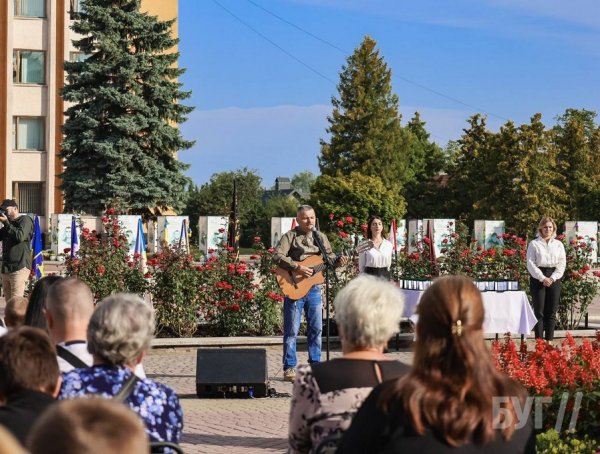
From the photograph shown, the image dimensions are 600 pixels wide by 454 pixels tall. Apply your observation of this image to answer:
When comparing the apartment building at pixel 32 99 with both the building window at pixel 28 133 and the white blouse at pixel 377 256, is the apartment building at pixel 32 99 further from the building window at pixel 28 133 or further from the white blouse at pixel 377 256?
the white blouse at pixel 377 256

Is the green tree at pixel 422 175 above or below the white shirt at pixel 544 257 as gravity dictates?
above

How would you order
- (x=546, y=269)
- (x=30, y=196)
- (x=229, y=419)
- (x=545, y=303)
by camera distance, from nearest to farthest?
1. (x=229, y=419)
2. (x=546, y=269)
3. (x=545, y=303)
4. (x=30, y=196)

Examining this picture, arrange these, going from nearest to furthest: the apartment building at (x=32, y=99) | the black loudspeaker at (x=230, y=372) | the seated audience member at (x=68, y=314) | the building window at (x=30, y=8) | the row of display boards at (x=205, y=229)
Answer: the seated audience member at (x=68, y=314) < the black loudspeaker at (x=230, y=372) < the row of display boards at (x=205, y=229) < the apartment building at (x=32, y=99) < the building window at (x=30, y=8)

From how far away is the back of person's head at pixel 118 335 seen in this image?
3949 mm

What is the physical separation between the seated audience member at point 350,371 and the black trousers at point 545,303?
33.5ft

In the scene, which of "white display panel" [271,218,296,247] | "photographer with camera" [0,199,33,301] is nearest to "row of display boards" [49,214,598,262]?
"white display panel" [271,218,296,247]

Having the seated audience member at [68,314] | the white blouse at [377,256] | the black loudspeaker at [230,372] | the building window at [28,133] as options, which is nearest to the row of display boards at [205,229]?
the building window at [28,133]

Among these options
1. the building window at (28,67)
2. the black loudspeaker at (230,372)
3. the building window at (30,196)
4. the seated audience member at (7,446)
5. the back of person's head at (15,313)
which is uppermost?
the building window at (28,67)

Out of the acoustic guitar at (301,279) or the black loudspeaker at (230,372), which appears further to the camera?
the acoustic guitar at (301,279)

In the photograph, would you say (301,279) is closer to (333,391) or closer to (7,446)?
(333,391)

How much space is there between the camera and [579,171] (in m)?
63.0

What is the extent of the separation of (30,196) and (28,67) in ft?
25.0

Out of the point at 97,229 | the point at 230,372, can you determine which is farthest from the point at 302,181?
the point at 230,372

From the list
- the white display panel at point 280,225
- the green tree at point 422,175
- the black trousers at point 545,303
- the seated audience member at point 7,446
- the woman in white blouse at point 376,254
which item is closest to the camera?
the seated audience member at point 7,446
